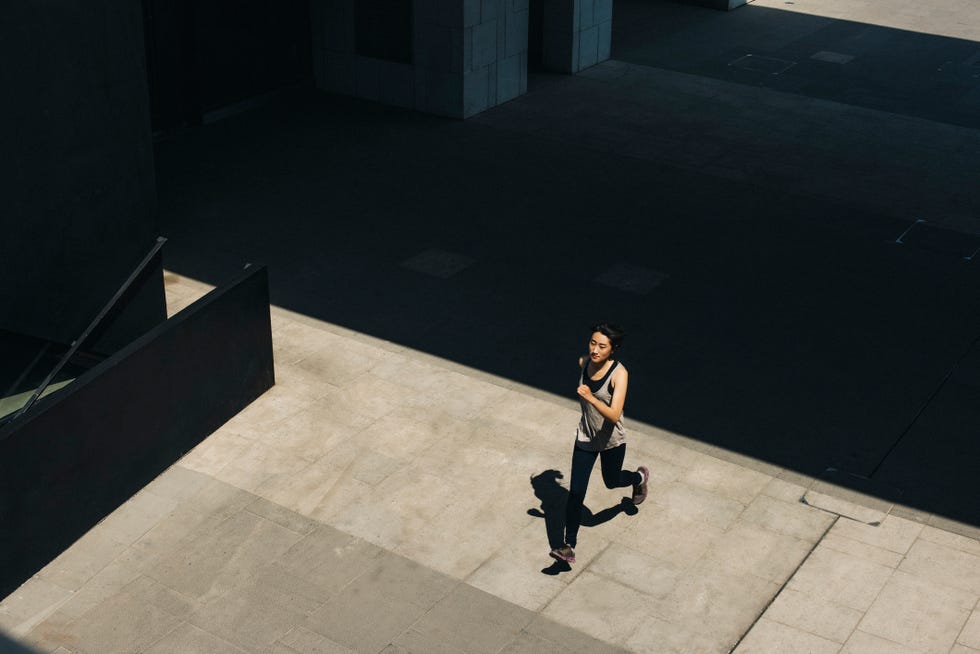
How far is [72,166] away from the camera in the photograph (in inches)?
490

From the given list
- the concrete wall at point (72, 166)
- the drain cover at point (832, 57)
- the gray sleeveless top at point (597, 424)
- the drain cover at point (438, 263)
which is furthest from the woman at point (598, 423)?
the drain cover at point (832, 57)

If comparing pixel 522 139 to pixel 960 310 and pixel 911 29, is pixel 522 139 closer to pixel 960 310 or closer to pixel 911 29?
pixel 960 310

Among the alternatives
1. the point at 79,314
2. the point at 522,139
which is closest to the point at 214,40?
the point at 522,139

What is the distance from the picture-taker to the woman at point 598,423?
9.98 meters

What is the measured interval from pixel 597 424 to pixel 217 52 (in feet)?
43.2

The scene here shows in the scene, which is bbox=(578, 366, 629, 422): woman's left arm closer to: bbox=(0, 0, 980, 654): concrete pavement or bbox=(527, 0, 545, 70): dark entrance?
bbox=(0, 0, 980, 654): concrete pavement

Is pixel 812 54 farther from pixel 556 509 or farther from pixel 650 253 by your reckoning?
pixel 556 509

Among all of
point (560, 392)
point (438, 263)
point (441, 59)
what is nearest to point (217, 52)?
point (441, 59)

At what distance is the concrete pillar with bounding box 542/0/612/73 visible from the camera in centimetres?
2412

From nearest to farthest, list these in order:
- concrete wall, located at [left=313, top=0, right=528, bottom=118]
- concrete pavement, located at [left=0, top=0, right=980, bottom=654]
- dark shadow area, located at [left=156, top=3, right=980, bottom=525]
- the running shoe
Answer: concrete pavement, located at [left=0, top=0, right=980, bottom=654]
the running shoe
dark shadow area, located at [left=156, top=3, right=980, bottom=525]
concrete wall, located at [left=313, top=0, right=528, bottom=118]

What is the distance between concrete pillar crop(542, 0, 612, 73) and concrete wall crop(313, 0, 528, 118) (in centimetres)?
164

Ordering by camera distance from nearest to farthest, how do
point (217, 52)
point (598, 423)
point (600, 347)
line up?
point (600, 347) → point (598, 423) → point (217, 52)

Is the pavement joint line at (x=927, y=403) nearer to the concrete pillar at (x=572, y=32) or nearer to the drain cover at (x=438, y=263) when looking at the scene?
the drain cover at (x=438, y=263)

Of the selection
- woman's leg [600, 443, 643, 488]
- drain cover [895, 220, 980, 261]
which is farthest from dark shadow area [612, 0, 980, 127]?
woman's leg [600, 443, 643, 488]
